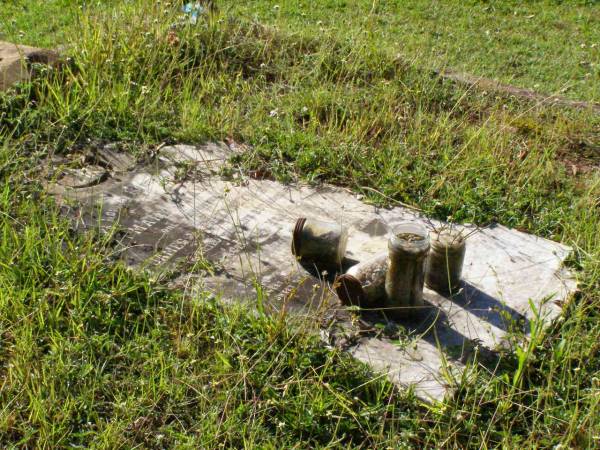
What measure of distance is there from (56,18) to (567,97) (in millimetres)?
4462

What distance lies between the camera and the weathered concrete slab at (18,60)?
5.73 metres

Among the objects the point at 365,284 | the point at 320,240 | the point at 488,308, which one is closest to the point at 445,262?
the point at 488,308

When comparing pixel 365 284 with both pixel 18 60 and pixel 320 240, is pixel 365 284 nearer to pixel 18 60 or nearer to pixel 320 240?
pixel 320 240

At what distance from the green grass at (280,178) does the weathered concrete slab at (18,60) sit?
15 cm

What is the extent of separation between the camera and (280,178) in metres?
5.20

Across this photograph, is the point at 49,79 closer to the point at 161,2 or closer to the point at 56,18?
the point at 161,2

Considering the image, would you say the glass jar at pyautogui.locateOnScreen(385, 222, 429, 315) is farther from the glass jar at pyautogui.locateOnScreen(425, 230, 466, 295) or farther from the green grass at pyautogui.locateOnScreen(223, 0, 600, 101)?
the green grass at pyautogui.locateOnScreen(223, 0, 600, 101)

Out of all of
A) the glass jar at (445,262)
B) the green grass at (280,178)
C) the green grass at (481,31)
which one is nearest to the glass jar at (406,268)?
the glass jar at (445,262)

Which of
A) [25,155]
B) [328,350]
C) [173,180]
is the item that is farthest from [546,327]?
[25,155]

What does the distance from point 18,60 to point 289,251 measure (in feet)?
8.60

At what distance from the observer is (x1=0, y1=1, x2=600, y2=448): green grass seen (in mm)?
3389

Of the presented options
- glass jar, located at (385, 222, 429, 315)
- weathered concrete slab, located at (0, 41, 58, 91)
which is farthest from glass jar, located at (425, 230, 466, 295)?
weathered concrete slab, located at (0, 41, 58, 91)

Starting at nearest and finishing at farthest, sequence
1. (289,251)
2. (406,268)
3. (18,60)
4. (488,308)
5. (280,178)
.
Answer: (406,268) → (488,308) → (289,251) → (280,178) → (18,60)

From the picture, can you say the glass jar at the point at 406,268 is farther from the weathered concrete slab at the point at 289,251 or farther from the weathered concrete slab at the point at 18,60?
the weathered concrete slab at the point at 18,60
